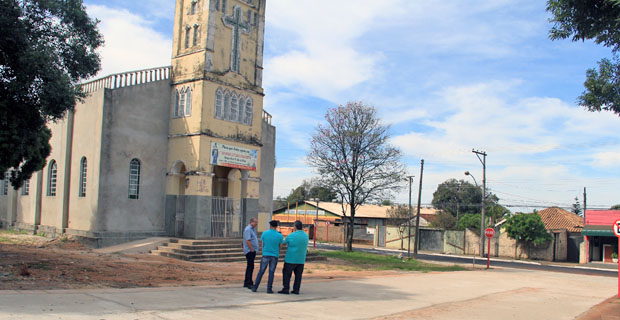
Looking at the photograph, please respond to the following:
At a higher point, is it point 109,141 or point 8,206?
point 109,141

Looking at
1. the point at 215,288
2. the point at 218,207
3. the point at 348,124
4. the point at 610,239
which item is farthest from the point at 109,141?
the point at 610,239

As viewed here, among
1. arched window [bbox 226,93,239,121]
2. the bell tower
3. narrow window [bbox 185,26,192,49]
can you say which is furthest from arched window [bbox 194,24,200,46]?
arched window [bbox 226,93,239,121]

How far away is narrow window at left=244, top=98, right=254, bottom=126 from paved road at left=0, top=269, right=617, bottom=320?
490 inches

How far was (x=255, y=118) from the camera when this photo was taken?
25.7 metres

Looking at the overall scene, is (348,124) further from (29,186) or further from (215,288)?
(215,288)

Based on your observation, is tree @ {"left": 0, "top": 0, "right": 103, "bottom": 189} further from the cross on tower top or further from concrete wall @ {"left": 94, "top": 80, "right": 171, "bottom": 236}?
the cross on tower top

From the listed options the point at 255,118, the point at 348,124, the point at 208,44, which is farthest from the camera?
the point at 348,124

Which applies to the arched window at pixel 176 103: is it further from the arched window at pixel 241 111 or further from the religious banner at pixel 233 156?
the arched window at pixel 241 111

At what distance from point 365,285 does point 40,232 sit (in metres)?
17.7

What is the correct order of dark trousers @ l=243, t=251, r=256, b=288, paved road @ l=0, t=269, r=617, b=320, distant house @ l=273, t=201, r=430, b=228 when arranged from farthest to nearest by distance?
1. distant house @ l=273, t=201, r=430, b=228
2. dark trousers @ l=243, t=251, r=256, b=288
3. paved road @ l=0, t=269, r=617, b=320

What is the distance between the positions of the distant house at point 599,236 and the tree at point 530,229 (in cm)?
284

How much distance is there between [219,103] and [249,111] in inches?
78.1

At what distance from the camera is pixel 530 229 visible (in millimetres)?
40594

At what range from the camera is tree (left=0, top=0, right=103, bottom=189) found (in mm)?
13891
